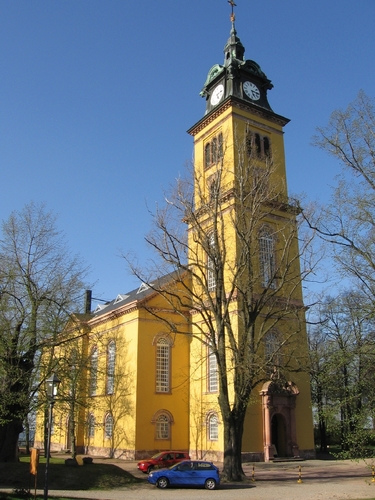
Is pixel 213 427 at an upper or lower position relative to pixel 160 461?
upper

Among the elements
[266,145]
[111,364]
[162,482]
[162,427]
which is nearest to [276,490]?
[162,482]

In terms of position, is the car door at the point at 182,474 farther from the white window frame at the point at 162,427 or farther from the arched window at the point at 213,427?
the white window frame at the point at 162,427

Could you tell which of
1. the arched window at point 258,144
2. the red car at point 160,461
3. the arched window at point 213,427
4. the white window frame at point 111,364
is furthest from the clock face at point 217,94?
the red car at point 160,461

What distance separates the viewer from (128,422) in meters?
33.4

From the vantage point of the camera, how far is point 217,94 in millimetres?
39375

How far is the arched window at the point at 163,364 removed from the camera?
34688 mm

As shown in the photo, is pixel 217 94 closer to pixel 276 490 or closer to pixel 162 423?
pixel 162 423

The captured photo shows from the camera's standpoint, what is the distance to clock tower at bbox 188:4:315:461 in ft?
78.5

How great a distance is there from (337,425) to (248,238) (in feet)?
33.9

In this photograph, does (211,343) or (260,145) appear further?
(260,145)

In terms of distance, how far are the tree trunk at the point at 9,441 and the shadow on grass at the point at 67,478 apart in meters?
1.22

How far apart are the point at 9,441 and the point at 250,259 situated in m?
13.7

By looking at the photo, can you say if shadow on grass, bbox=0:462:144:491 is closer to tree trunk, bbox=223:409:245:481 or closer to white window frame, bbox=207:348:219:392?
tree trunk, bbox=223:409:245:481

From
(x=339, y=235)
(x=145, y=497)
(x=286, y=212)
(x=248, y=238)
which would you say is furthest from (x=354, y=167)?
(x=286, y=212)
